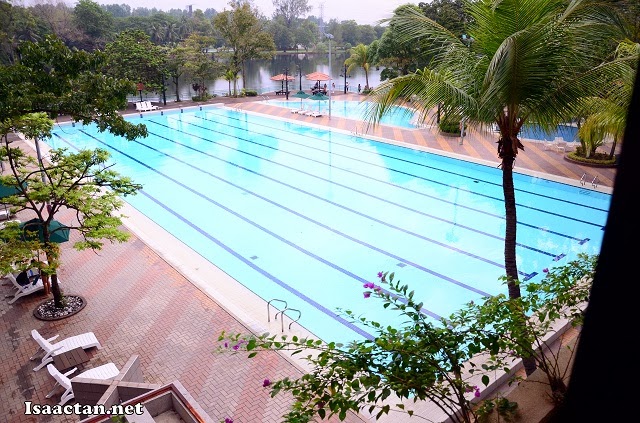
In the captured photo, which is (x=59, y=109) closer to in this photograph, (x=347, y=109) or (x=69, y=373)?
(x=69, y=373)

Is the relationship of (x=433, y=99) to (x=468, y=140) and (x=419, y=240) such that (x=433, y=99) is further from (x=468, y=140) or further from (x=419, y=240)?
(x=468, y=140)

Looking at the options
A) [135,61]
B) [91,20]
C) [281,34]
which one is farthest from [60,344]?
[281,34]

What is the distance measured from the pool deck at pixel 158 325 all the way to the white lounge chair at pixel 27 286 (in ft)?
0.42

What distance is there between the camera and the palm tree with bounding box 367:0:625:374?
423 centimetres

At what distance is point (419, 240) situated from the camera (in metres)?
11.3

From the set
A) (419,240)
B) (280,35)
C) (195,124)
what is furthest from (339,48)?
(419,240)

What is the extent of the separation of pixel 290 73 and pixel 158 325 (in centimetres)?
5335

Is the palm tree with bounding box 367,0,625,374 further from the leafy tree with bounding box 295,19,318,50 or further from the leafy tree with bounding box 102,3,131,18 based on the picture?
the leafy tree with bounding box 102,3,131,18

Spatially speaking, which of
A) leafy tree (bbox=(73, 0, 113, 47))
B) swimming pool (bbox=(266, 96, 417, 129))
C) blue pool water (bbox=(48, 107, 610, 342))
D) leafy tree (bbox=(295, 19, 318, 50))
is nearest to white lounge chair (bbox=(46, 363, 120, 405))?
blue pool water (bbox=(48, 107, 610, 342))

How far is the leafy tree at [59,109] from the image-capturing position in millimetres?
6305

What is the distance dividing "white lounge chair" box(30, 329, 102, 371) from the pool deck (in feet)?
0.48

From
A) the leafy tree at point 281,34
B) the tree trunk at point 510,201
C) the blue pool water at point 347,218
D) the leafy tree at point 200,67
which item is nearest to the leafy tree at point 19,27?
the leafy tree at point 200,67

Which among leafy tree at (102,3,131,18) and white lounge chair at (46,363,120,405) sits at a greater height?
leafy tree at (102,3,131,18)

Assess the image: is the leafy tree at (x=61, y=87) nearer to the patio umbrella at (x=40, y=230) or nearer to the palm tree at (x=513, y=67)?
the patio umbrella at (x=40, y=230)
